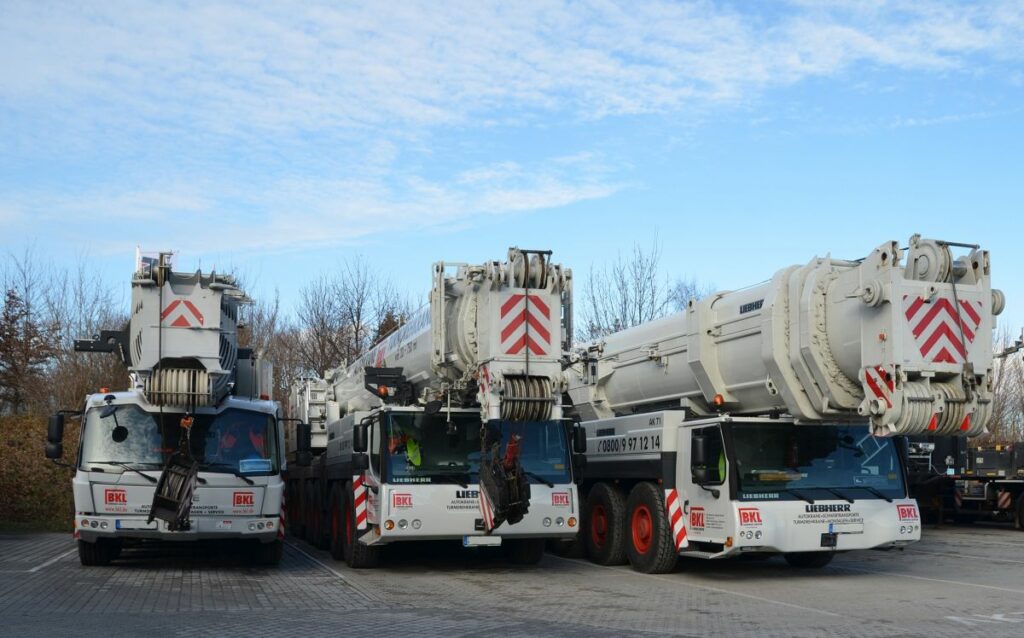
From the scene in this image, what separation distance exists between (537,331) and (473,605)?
3.38m

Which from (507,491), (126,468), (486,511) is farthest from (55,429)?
(507,491)

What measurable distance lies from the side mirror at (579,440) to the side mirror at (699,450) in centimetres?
165

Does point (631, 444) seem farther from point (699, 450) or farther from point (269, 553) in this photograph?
point (269, 553)

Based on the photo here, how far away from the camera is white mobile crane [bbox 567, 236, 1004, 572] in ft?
37.4

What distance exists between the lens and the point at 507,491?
12758 mm

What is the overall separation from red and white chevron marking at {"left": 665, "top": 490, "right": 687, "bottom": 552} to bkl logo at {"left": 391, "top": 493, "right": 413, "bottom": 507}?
317 cm

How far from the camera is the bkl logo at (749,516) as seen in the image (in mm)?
12344

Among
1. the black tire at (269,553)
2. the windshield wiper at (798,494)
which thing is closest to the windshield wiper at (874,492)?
the windshield wiper at (798,494)

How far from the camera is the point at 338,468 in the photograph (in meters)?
16.6

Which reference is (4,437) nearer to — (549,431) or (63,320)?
(63,320)

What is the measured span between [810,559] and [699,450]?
325 centimetres

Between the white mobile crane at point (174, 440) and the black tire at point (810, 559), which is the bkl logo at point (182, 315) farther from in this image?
the black tire at point (810, 559)

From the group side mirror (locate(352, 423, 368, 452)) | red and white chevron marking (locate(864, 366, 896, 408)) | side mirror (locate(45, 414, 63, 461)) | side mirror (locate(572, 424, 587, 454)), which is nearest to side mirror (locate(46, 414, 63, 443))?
side mirror (locate(45, 414, 63, 461))

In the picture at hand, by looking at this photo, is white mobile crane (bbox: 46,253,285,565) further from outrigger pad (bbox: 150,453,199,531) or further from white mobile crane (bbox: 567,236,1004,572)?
white mobile crane (bbox: 567,236,1004,572)
